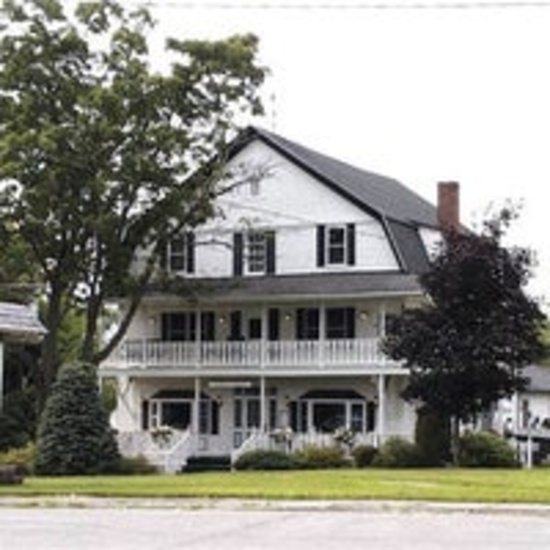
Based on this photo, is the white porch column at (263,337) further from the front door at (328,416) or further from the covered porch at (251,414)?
the front door at (328,416)

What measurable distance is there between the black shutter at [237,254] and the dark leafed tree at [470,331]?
1201 cm

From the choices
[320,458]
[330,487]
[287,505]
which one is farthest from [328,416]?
[287,505]

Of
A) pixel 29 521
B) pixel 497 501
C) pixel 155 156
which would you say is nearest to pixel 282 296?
pixel 155 156

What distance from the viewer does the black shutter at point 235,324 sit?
184 ft

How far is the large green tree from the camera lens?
4884 centimetres

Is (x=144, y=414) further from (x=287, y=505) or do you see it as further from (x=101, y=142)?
(x=287, y=505)

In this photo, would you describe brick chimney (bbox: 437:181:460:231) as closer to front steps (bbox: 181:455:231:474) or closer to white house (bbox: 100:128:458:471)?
white house (bbox: 100:128:458:471)

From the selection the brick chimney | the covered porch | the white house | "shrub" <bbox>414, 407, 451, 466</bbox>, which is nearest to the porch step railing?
the covered porch

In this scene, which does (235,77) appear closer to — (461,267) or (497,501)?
(461,267)

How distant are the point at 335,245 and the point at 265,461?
35.5ft

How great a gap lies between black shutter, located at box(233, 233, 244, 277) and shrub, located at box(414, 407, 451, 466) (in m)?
11.9

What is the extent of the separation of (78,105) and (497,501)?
87.1 ft

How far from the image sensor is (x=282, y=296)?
5300cm

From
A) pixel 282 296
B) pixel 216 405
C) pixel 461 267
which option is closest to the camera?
pixel 461 267
